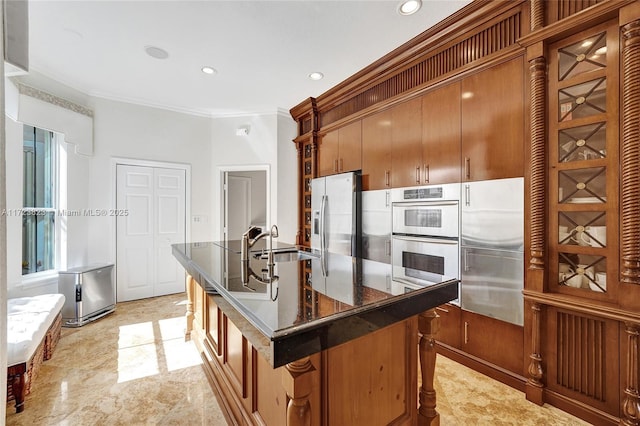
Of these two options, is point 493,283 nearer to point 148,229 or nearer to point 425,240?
point 425,240

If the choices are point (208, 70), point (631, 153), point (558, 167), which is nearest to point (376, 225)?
point (558, 167)

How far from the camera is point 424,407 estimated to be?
4.97 feet

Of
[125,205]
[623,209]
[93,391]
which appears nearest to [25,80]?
[125,205]

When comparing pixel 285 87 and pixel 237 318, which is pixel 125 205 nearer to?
pixel 285 87

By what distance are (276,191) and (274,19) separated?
261 cm

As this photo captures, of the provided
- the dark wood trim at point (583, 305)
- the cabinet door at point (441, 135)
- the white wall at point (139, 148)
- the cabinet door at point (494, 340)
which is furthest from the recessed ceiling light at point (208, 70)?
the dark wood trim at point (583, 305)

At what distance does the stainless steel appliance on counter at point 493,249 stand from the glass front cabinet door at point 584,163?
20cm

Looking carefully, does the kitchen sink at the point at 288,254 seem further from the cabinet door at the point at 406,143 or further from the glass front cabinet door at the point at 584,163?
the glass front cabinet door at the point at 584,163

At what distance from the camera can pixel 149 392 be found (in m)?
2.06

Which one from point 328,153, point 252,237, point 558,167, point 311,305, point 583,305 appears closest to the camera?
point 311,305

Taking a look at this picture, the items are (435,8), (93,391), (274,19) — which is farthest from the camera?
(274,19)

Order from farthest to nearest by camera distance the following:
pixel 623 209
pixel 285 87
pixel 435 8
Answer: pixel 285 87, pixel 435 8, pixel 623 209

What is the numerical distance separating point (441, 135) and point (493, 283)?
4.29ft

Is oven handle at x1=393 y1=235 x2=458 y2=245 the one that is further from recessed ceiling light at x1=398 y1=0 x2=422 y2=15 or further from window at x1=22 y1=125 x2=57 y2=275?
window at x1=22 y1=125 x2=57 y2=275
